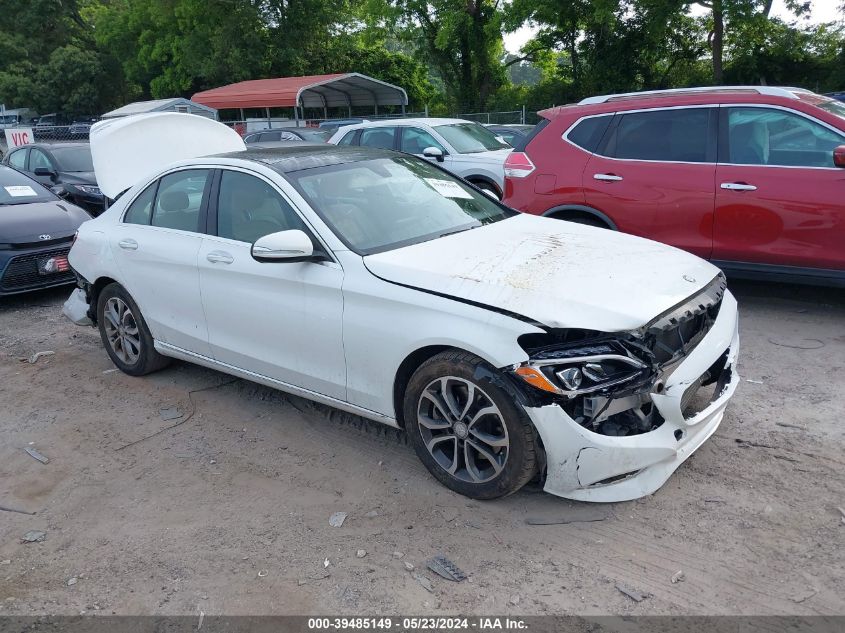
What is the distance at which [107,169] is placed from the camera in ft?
19.7

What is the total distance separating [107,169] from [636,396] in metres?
4.91

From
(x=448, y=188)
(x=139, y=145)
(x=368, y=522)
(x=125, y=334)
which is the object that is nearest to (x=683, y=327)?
(x=368, y=522)

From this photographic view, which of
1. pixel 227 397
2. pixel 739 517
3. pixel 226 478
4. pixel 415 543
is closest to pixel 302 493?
pixel 226 478

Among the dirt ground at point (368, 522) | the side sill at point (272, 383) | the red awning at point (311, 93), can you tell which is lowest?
the dirt ground at point (368, 522)

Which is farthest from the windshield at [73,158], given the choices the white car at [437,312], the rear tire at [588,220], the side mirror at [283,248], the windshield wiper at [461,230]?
the windshield wiper at [461,230]

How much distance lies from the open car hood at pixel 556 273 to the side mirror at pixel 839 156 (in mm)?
2109

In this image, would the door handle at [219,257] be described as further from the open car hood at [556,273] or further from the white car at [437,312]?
the open car hood at [556,273]

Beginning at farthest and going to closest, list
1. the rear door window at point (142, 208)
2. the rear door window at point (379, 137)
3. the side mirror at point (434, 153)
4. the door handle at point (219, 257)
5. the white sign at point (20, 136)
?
1. the white sign at point (20, 136)
2. the rear door window at point (379, 137)
3. the side mirror at point (434, 153)
4. the rear door window at point (142, 208)
5. the door handle at point (219, 257)

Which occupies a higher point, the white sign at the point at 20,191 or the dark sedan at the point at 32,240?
the white sign at the point at 20,191

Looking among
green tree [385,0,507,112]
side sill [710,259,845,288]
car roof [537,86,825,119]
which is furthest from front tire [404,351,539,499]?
green tree [385,0,507,112]

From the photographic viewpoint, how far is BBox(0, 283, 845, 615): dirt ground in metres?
2.89

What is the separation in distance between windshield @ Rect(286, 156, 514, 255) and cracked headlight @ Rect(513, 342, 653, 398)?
122 cm

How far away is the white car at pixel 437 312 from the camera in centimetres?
314

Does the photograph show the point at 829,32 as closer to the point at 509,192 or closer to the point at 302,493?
the point at 509,192
